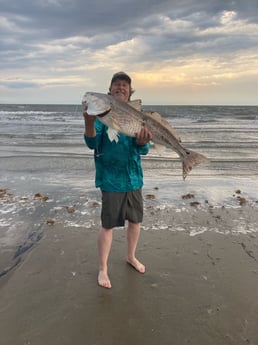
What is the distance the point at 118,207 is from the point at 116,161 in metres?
0.53

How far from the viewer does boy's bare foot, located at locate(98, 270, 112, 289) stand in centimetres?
378

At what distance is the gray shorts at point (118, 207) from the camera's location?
3.83 metres

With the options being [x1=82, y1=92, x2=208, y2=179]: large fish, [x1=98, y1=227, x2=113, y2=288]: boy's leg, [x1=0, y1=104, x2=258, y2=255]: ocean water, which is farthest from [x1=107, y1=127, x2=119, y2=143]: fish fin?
[x1=0, y1=104, x2=258, y2=255]: ocean water

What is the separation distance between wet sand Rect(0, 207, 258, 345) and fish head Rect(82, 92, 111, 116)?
6.31ft

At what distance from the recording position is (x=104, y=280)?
3.83 m

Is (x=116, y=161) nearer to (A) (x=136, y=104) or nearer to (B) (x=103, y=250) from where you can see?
(A) (x=136, y=104)

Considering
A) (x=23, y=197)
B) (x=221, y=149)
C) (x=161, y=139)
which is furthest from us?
(x=221, y=149)

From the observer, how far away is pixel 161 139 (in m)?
3.76

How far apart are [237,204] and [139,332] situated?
4.24 metres

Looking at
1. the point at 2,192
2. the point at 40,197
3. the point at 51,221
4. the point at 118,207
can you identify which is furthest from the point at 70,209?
the point at 118,207

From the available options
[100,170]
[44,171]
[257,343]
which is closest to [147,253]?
[100,170]

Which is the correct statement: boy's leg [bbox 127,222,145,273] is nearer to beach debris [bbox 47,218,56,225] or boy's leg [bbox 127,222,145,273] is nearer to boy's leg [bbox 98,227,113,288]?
boy's leg [bbox 98,227,113,288]

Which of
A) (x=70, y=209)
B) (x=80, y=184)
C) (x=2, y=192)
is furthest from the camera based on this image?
(x=80, y=184)

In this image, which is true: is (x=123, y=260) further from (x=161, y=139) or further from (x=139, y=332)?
(x=161, y=139)
